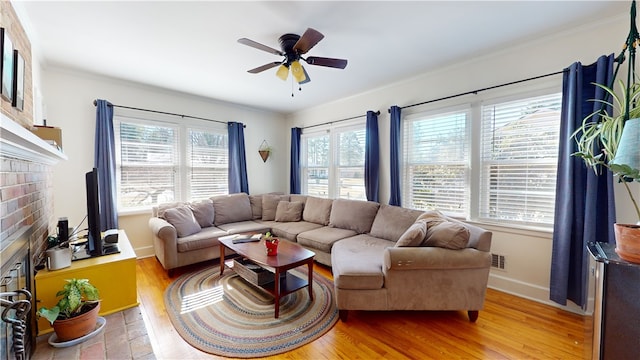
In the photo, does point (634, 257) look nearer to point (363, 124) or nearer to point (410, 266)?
point (410, 266)

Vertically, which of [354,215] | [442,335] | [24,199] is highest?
[24,199]

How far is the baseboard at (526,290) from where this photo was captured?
7.56 feet

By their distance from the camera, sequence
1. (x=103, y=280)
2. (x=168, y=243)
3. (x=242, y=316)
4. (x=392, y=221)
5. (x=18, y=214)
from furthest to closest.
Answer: (x=392, y=221) → (x=168, y=243) → (x=242, y=316) → (x=103, y=280) → (x=18, y=214)

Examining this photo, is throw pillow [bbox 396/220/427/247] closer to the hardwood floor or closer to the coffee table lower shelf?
the hardwood floor

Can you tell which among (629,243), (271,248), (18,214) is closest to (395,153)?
(271,248)

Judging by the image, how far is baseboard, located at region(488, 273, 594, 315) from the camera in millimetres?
2305

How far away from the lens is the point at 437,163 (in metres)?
3.23

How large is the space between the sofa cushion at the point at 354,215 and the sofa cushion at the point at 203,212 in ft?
5.89

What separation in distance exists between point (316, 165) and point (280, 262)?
9.05 feet

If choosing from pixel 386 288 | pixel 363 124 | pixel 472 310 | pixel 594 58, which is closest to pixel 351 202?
pixel 363 124

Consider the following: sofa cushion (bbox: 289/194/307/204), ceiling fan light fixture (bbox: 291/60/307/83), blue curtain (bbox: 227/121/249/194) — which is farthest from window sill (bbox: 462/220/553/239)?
blue curtain (bbox: 227/121/249/194)

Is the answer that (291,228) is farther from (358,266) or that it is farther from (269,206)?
(358,266)

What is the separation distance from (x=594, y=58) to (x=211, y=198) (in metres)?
4.69

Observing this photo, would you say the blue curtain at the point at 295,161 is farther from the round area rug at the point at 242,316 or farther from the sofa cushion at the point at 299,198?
the round area rug at the point at 242,316
